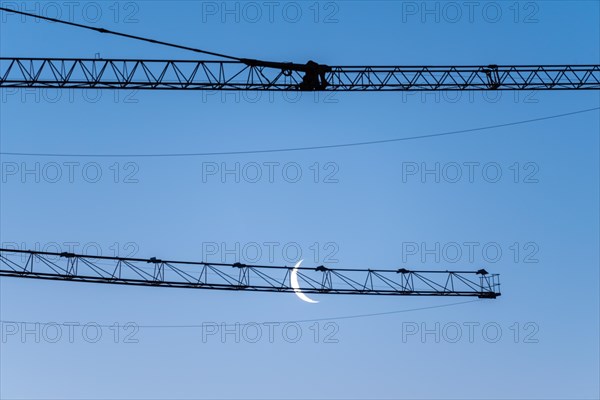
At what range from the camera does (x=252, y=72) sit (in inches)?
1772

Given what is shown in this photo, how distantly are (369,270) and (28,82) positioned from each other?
18.3m

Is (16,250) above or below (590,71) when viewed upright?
below

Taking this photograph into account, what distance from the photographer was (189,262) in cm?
4694

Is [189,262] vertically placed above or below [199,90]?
below

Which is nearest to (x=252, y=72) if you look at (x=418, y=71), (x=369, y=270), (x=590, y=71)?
(x=418, y=71)

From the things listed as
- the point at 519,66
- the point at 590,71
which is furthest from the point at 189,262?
the point at 590,71

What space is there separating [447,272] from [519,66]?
34.7ft

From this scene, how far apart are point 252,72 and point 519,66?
42.8ft

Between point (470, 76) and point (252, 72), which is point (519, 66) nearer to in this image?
point (470, 76)

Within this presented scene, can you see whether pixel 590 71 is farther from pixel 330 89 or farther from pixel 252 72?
pixel 252 72

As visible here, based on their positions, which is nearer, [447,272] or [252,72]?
[252,72]

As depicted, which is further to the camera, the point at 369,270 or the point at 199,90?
the point at 369,270

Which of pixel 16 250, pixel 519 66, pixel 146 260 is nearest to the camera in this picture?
pixel 16 250

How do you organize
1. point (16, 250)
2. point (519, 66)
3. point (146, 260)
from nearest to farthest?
point (16, 250)
point (146, 260)
point (519, 66)
